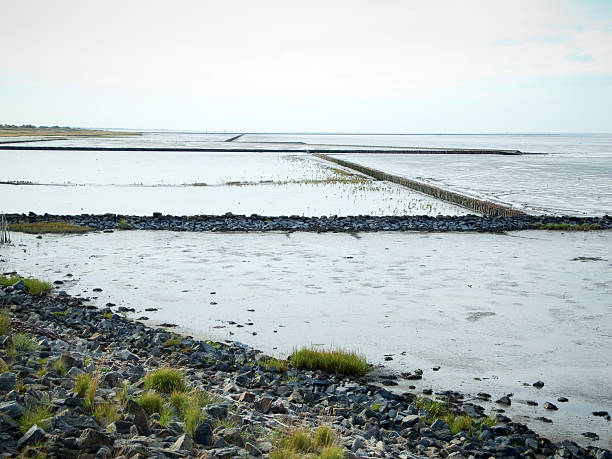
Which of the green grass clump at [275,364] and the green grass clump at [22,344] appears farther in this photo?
the green grass clump at [275,364]

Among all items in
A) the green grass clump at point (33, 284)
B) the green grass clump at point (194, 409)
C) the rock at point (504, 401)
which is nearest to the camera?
the green grass clump at point (194, 409)

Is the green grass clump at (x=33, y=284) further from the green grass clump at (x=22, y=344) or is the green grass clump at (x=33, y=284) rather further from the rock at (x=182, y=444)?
the rock at (x=182, y=444)

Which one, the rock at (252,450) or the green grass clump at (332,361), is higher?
the rock at (252,450)

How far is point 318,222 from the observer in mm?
18984

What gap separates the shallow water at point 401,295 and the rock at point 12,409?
3.82 metres

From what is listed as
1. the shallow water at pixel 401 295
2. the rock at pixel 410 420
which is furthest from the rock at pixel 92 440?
the shallow water at pixel 401 295

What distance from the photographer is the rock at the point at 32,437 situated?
4.23 metres

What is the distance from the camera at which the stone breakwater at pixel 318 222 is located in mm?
18062

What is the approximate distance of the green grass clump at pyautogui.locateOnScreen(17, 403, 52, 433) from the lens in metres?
4.51

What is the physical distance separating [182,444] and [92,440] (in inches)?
26.2

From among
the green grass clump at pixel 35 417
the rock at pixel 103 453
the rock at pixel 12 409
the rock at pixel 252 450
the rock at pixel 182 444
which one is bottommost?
the rock at pixel 252 450

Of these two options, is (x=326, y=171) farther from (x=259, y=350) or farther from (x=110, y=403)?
(x=110, y=403)

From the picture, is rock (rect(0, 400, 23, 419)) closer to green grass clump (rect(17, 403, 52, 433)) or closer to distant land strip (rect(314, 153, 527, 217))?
green grass clump (rect(17, 403, 52, 433))

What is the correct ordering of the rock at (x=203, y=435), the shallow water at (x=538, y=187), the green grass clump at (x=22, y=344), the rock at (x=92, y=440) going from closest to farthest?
1. the rock at (x=92, y=440)
2. the rock at (x=203, y=435)
3. the green grass clump at (x=22, y=344)
4. the shallow water at (x=538, y=187)
